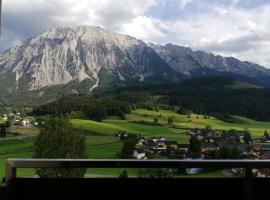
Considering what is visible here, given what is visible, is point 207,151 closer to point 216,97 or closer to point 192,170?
point 192,170

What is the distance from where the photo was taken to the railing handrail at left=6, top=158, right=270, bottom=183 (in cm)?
A: 235

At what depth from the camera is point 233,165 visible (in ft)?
7.93

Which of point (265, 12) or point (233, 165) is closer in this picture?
point (233, 165)

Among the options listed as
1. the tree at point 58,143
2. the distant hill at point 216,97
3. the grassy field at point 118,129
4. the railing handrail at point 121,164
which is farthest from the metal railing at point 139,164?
the distant hill at point 216,97

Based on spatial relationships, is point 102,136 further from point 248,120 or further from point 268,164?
point 268,164

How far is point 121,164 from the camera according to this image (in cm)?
238

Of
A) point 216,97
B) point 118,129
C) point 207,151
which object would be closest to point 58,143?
point 207,151

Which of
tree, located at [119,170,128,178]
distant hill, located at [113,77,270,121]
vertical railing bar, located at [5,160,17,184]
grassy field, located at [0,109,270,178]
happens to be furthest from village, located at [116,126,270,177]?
distant hill, located at [113,77,270,121]

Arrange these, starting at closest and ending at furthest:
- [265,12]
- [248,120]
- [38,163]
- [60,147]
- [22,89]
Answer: [38,163]
[265,12]
[60,147]
[248,120]
[22,89]
